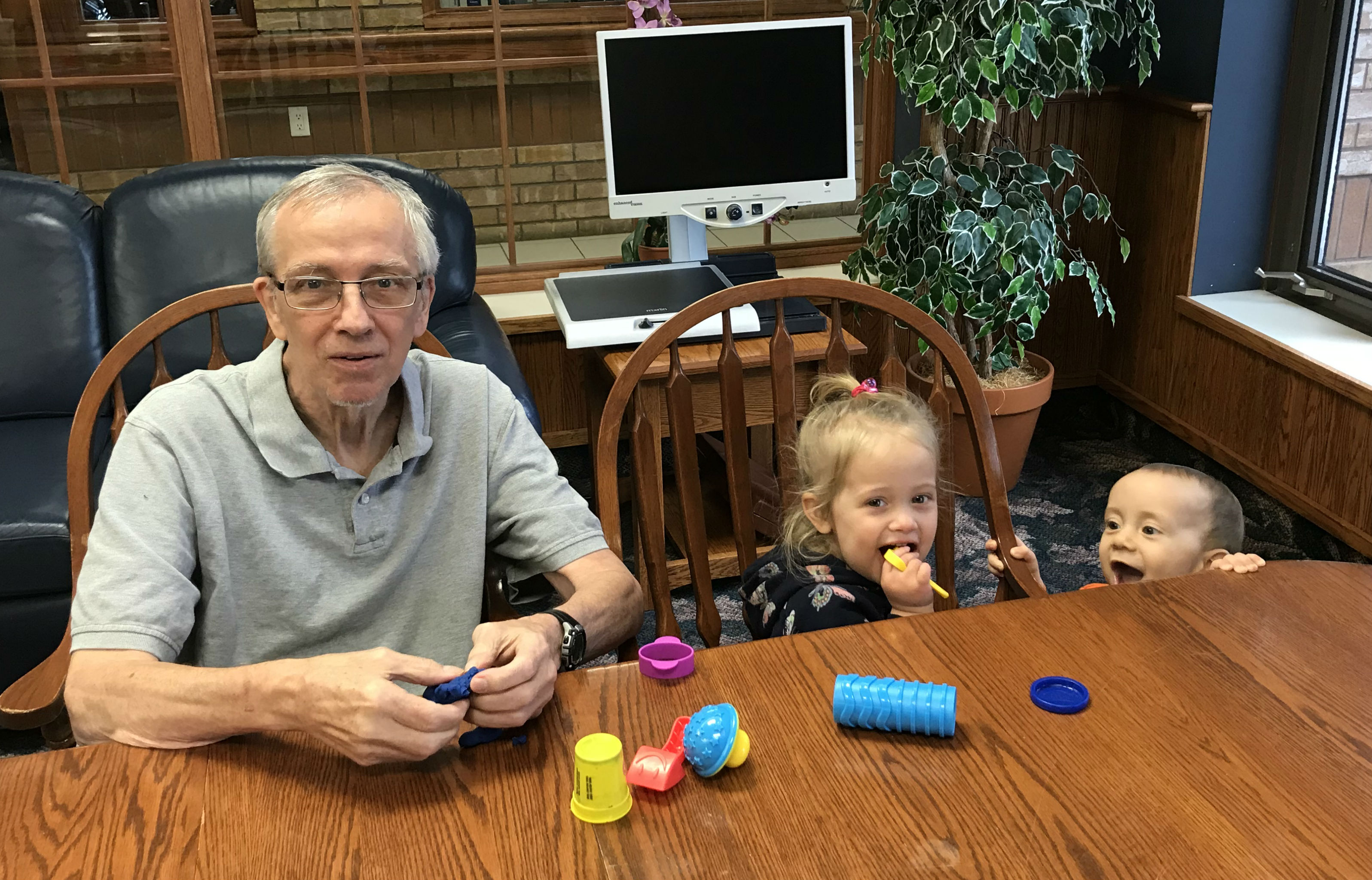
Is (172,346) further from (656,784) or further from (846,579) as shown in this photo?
(656,784)

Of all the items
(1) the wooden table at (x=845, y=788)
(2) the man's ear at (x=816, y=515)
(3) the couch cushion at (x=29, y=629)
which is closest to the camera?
(1) the wooden table at (x=845, y=788)

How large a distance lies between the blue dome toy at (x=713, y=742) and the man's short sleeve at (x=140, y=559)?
0.55 m

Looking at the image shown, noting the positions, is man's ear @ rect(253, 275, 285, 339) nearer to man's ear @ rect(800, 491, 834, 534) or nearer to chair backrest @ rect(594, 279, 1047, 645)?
chair backrest @ rect(594, 279, 1047, 645)

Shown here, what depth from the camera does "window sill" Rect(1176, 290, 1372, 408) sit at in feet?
8.81

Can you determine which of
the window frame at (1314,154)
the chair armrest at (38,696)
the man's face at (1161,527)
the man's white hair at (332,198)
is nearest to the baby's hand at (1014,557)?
the man's face at (1161,527)

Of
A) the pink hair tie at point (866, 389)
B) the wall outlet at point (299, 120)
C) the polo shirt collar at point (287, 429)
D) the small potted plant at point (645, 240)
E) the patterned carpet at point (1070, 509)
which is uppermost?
the wall outlet at point (299, 120)

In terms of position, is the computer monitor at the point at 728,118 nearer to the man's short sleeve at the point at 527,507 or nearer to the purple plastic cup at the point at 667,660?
the man's short sleeve at the point at 527,507

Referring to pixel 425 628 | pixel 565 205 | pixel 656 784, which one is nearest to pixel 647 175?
pixel 565 205

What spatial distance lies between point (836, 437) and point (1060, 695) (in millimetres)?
487

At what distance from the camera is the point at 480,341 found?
7.98 feet

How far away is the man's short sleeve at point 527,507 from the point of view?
136cm

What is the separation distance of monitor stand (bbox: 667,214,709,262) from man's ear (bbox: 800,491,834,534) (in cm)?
138

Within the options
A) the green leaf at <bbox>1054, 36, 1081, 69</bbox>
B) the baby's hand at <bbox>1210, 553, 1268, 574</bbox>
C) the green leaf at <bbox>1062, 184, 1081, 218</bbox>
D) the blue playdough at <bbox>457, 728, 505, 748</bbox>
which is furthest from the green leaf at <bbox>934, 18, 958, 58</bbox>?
the blue playdough at <bbox>457, 728, 505, 748</bbox>

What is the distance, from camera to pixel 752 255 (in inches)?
108
